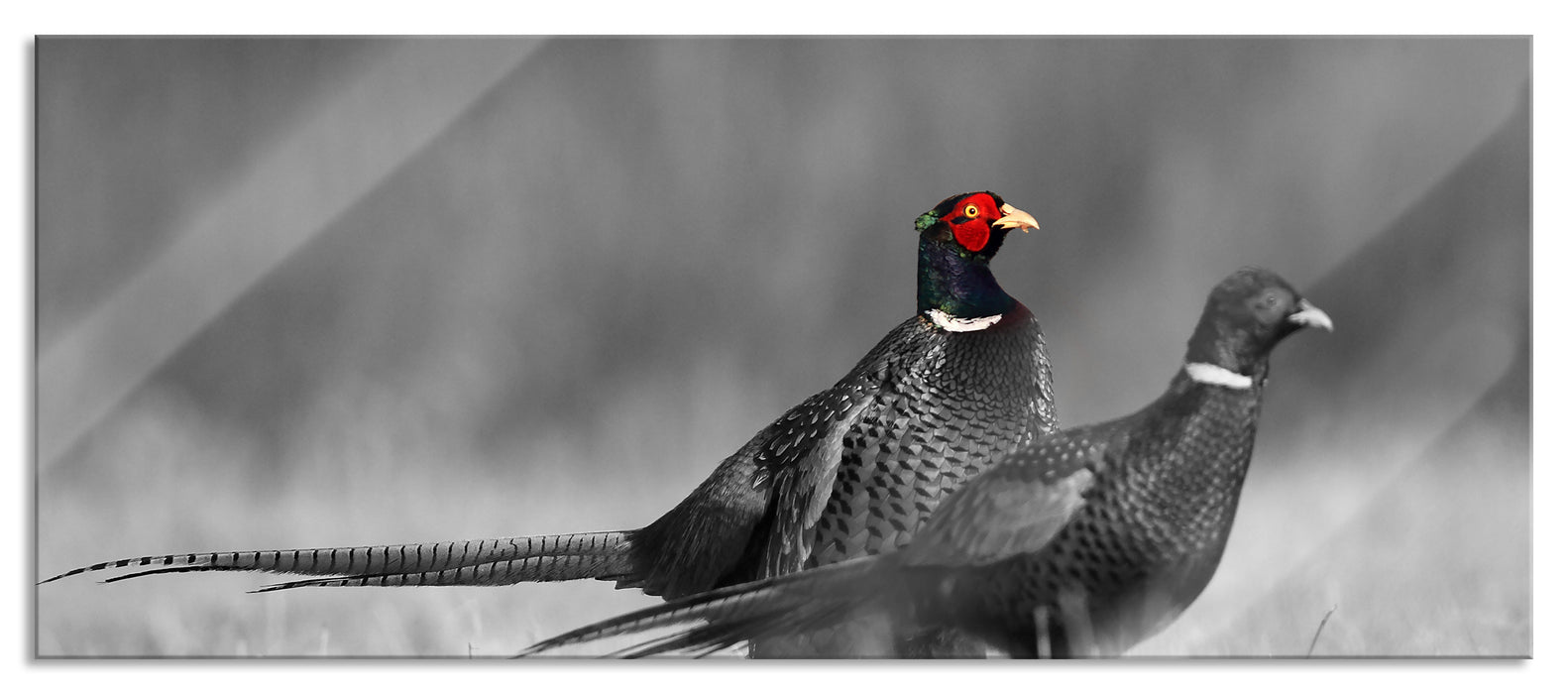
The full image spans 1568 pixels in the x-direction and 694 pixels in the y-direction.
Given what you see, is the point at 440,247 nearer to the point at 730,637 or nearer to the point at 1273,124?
the point at 730,637

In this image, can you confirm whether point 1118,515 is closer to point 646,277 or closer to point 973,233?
point 973,233

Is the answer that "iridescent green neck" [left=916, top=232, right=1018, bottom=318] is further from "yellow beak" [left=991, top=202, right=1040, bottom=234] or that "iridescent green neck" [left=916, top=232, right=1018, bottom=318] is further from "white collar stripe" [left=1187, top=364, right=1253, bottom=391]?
"white collar stripe" [left=1187, top=364, right=1253, bottom=391]

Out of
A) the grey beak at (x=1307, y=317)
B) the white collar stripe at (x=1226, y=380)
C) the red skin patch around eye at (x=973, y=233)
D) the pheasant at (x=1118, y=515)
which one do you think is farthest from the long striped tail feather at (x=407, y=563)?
the grey beak at (x=1307, y=317)

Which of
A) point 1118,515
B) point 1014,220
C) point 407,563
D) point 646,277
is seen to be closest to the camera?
point 1118,515

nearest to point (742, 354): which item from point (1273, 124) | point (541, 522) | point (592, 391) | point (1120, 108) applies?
point (592, 391)

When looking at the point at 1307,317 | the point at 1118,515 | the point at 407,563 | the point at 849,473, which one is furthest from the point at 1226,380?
the point at 407,563

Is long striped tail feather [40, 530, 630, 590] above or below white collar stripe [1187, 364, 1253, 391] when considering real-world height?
below

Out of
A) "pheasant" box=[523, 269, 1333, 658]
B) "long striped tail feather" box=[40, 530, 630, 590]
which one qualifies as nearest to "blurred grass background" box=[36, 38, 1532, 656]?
"long striped tail feather" box=[40, 530, 630, 590]
